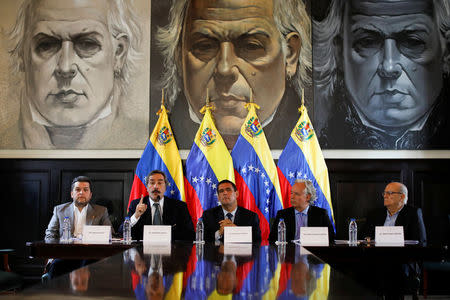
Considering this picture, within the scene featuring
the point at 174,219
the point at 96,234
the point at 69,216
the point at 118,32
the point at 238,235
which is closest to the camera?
the point at 238,235

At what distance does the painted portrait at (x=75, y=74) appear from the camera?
6.35 meters

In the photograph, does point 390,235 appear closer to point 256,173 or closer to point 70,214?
point 256,173

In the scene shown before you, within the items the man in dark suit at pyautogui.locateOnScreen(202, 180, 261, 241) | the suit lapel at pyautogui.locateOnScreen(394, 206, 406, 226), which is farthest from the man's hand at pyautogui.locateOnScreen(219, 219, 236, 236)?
the suit lapel at pyautogui.locateOnScreen(394, 206, 406, 226)

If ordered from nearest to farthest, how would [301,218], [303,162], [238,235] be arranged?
[238,235] < [301,218] < [303,162]

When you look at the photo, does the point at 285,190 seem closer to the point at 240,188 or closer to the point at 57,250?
the point at 240,188

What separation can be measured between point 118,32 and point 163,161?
1.82m

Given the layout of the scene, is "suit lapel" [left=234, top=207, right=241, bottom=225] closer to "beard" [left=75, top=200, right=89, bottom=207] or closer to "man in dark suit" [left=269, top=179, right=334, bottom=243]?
"man in dark suit" [left=269, top=179, right=334, bottom=243]

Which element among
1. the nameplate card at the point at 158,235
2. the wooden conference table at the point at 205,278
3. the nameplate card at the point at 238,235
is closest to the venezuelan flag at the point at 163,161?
the nameplate card at the point at 158,235

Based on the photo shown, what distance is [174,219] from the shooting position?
5043 millimetres

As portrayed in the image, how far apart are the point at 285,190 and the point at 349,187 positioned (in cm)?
86

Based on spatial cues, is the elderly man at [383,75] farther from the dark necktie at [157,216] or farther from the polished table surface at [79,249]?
the polished table surface at [79,249]

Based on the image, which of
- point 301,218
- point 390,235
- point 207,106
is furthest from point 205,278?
point 207,106

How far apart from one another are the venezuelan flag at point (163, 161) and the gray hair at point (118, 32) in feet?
2.48

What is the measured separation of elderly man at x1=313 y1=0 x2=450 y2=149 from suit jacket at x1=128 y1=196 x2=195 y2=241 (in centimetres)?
209
